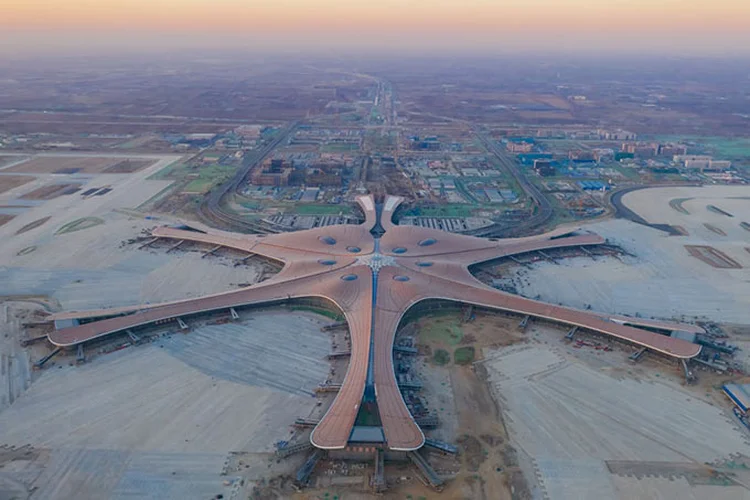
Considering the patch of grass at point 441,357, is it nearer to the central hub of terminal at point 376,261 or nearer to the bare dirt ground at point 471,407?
the bare dirt ground at point 471,407

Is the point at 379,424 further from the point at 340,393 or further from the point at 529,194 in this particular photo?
the point at 529,194

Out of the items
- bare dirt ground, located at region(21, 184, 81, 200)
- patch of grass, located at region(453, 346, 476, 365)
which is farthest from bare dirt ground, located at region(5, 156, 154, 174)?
patch of grass, located at region(453, 346, 476, 365)

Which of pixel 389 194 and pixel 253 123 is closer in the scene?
pixel 389 194

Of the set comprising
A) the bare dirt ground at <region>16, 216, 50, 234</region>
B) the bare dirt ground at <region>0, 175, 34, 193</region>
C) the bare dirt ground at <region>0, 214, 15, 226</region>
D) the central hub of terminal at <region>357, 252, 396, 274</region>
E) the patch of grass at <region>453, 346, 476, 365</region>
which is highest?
the central hub of terminal at <region>357, 252, 396, 274</region>

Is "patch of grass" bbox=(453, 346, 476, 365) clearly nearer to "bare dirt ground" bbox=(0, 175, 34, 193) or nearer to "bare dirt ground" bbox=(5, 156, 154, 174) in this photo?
"bare dirt ground" bbox=(5, 156, 154, 174)

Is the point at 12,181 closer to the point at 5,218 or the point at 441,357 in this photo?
the point at 5,218

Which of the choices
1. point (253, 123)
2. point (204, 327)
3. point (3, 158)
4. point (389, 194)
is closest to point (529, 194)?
point (389, 194)

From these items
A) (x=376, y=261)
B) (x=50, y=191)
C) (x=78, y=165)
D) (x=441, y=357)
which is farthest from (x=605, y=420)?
(x=78, y=165)

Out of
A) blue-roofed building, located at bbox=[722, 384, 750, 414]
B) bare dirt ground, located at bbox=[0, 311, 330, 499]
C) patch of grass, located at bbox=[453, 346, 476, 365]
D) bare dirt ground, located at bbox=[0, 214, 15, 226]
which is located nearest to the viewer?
bare dirt ground, located at bbox=[0, 311, 330, 499]
